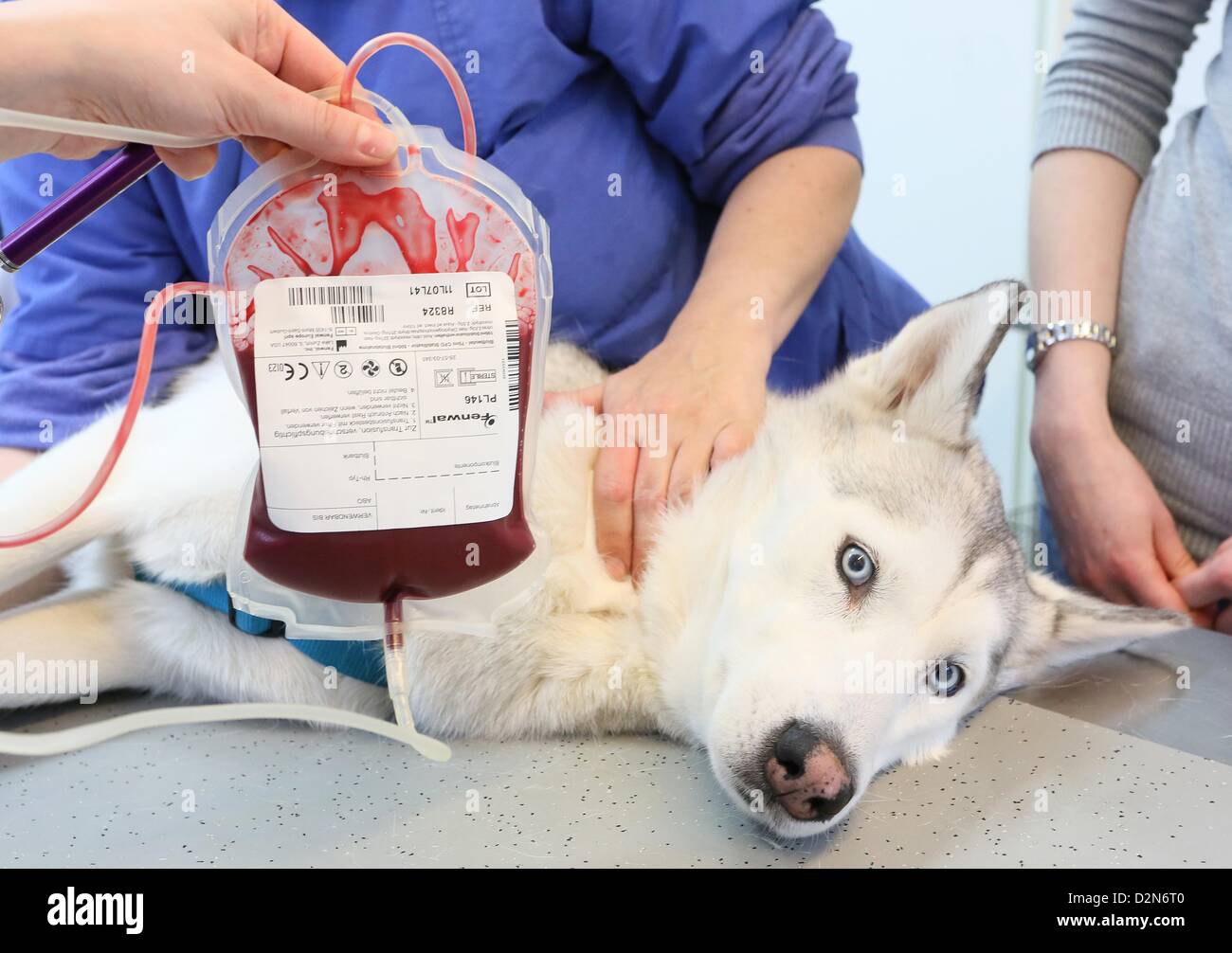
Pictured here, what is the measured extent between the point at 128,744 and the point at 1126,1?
167 centimetres

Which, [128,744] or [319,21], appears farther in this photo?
[319,21]

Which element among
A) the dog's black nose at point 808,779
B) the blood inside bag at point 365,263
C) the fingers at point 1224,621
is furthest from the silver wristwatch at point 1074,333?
the blood inside bag at point 365,263

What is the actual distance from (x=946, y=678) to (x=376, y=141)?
741mm

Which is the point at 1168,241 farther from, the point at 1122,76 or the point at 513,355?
the point at 513,355

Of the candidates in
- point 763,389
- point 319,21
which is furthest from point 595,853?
point 319,21

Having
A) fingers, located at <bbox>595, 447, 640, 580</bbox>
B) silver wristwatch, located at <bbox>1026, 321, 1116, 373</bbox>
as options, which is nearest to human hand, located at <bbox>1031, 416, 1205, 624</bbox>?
silver wristwatch, located at <bbox>1026, 321, 1116, 373</bbox>

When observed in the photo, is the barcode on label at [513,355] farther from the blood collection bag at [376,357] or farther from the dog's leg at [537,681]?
the dog's leg at [537,681]

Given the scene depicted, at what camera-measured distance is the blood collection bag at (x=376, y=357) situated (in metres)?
0.66

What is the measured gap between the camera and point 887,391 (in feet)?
3.58

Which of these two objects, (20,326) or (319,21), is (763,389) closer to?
(319,21)

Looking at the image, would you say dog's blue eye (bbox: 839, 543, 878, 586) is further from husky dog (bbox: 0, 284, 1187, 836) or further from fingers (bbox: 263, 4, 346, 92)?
fingers (bbox: 263, 4, 346, 92)

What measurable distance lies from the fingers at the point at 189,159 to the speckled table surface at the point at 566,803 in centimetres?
51

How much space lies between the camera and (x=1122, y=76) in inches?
56.9

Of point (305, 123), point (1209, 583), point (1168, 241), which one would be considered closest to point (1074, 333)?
point (1168, 241)
